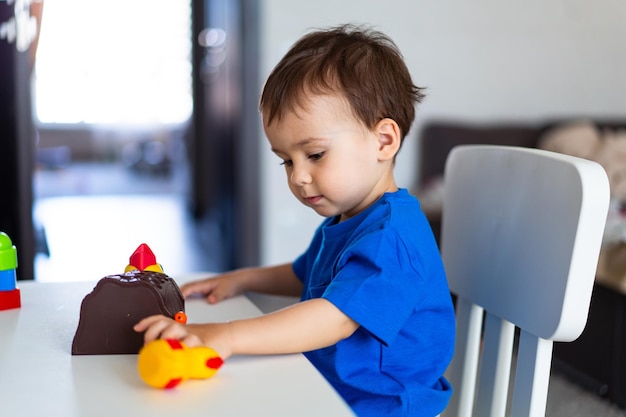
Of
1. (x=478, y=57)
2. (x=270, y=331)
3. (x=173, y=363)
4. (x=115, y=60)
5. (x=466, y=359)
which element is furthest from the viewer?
(x=115, y=60)

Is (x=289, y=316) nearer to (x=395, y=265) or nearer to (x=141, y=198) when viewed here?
(x=395, y=265)

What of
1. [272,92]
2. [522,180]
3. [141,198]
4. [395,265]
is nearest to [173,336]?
[395,265]

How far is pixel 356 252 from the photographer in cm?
79

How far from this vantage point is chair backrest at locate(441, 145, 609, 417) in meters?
0.79

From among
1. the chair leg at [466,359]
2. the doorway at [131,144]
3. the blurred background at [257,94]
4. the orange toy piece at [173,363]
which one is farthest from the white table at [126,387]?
the doorway at [131,144]

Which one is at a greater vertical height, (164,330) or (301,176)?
(301,176)

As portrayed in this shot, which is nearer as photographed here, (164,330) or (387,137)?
(164,330)

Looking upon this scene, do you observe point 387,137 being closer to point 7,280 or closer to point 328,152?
point 328,152

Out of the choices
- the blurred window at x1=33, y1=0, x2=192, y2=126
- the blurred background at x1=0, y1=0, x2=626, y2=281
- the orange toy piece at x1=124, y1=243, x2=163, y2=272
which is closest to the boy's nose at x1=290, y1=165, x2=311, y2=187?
the orange toy piece at x1=124, y1=243, x2=163, y2=272

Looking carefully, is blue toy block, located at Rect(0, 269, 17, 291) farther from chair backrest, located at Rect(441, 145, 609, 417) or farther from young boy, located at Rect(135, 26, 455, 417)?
chair backrest, located at Rect(441, 145, 609, 417)

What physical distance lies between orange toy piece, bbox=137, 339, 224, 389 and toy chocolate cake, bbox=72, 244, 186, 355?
0.10m

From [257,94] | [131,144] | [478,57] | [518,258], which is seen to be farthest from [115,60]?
[518,258]

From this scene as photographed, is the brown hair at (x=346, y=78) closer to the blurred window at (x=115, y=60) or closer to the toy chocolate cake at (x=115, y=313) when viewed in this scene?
the toy chocolate cake at (x=115, y=313)

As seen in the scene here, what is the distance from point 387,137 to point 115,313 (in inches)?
15.9
